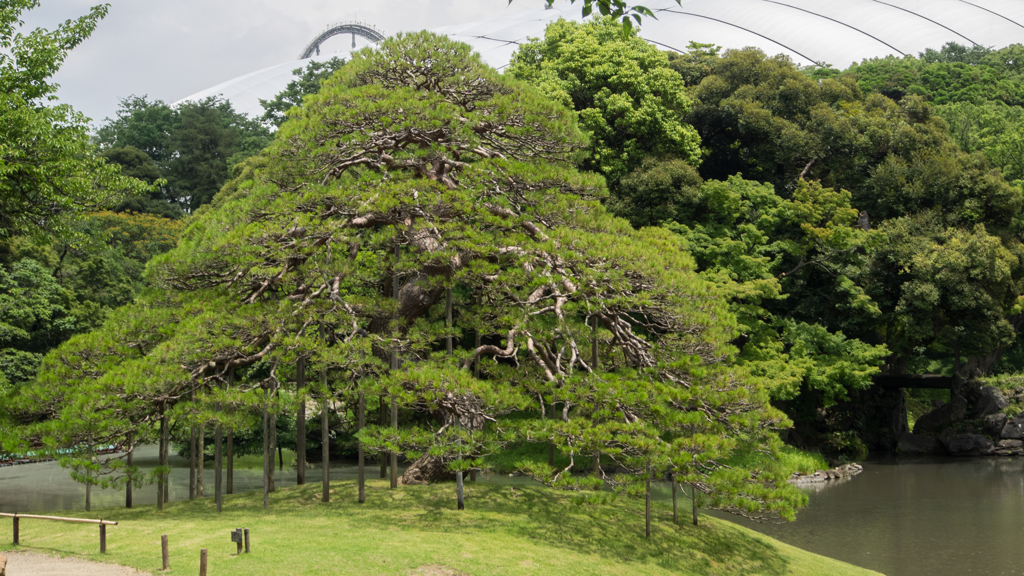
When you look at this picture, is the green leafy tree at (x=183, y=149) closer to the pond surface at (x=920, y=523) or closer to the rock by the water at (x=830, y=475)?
the rock by the water at (x=830, y=475)

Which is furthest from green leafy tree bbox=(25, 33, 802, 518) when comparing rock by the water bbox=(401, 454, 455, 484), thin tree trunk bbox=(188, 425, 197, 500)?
thin tree trunk bbox=(188, 425, 197, 500)

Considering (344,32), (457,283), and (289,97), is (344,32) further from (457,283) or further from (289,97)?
(457,283)

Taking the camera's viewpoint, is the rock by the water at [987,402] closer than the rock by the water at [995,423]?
No

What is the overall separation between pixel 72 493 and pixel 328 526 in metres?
13.4

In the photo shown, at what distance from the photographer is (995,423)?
98.3 ft

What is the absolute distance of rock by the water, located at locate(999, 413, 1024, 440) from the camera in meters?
29.8

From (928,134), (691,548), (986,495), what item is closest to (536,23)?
(928,134)

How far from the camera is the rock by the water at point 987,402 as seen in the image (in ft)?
98.4

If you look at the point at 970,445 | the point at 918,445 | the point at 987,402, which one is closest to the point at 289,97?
the point at 918,445

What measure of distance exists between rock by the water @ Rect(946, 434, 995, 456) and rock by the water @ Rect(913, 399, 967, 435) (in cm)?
133

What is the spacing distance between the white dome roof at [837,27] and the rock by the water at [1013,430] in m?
37.9

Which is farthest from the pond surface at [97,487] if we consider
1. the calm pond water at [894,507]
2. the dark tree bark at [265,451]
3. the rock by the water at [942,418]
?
the rock by the water at [942,418]

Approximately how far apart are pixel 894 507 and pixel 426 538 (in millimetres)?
Result: 14464

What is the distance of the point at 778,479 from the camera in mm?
11031
